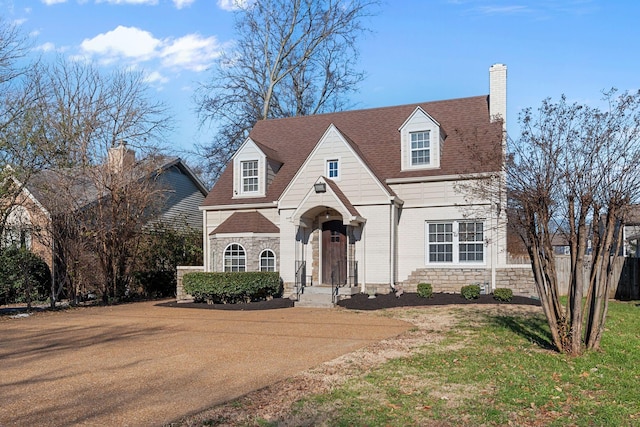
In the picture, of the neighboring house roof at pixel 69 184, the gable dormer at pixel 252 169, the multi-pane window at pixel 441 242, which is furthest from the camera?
the gable dormer at pixel 252 169

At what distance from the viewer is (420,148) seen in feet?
65.1

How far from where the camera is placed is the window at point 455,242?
61.7 feet

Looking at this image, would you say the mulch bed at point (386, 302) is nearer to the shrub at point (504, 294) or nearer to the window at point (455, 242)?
the shrub at point (504, 294)

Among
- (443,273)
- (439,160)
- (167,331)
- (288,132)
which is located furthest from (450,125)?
(167,331)

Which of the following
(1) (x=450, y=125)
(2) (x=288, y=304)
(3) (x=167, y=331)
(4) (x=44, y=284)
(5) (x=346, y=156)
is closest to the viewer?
(3) (x=167, y=331)

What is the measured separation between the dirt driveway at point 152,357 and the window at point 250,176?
7111mm

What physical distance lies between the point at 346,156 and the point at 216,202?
21.3ft

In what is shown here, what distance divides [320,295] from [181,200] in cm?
1453

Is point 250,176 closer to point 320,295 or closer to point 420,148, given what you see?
point 320,295

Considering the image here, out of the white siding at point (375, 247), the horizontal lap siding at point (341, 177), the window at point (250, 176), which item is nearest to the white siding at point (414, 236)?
the white siding at point (375, 247)

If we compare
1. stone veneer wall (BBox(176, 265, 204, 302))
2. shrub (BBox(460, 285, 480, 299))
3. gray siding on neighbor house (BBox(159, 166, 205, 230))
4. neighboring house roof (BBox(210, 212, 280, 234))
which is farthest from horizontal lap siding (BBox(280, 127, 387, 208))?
gray siding on neighbor house (BBox(159, 166, 205, 230))

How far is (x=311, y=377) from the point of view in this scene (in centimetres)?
770

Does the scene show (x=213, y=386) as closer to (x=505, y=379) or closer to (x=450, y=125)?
(x=505, y=379)

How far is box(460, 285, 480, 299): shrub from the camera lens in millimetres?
17438
